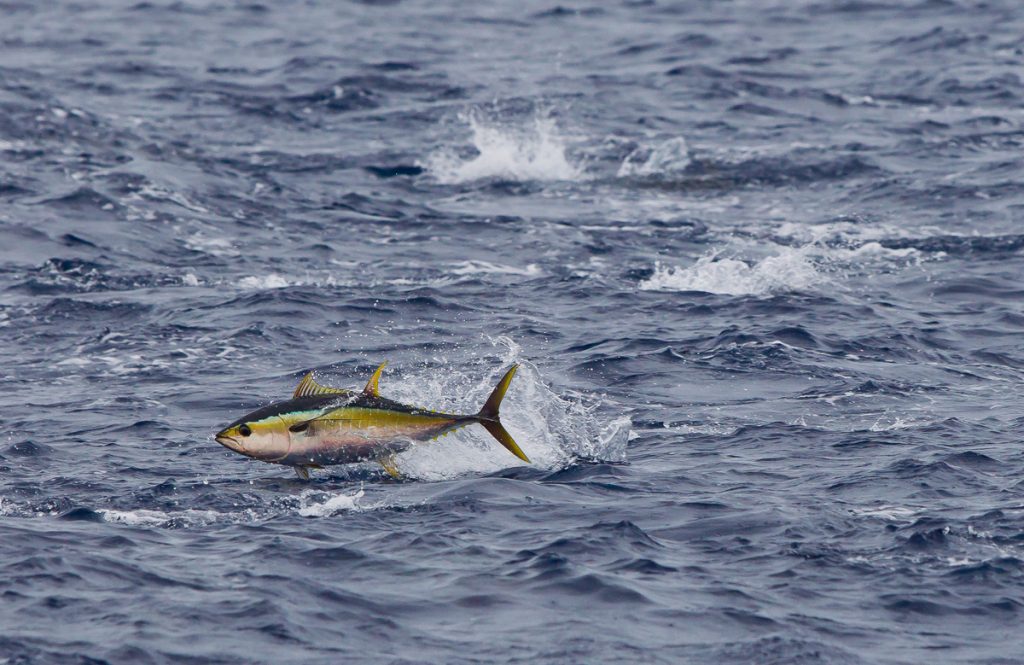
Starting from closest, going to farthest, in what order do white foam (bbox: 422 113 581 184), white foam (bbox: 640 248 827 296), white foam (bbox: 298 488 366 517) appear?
white foam (bbox: 298 488 366 517), white foam (bbox: 640 248 827 296), white foam (bbox: 422 113 581 184)

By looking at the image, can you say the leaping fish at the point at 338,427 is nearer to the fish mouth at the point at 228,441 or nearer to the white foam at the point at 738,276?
the fish mouth at the point at 228,441

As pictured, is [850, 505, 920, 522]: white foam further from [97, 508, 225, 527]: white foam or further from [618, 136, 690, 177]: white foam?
[618, 136, 690, 177]: white foam

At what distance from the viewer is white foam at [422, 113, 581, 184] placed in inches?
1280

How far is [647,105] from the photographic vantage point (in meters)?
38.0

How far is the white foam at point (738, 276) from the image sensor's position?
2444 cm

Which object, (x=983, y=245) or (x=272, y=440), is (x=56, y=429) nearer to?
(x=272, y=440)

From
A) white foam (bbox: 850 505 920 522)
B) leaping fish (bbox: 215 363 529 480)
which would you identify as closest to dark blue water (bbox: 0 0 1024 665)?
white foam (bbox: 850 505 920 522)

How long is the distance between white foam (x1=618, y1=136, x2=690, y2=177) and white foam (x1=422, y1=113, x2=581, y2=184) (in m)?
1.10

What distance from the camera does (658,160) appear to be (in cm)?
3288

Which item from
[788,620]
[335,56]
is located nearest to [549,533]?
[788,620]

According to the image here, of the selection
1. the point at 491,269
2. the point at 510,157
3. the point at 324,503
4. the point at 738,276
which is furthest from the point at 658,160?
the point at 324,503

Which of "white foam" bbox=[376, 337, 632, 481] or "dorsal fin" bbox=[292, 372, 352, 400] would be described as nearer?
"dorsal fin" bbox=[292, 372, 352, 400]

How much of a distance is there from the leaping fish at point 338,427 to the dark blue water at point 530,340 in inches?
21.1

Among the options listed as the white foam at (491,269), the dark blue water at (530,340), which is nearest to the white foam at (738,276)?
the dark blue water at (530,340)
